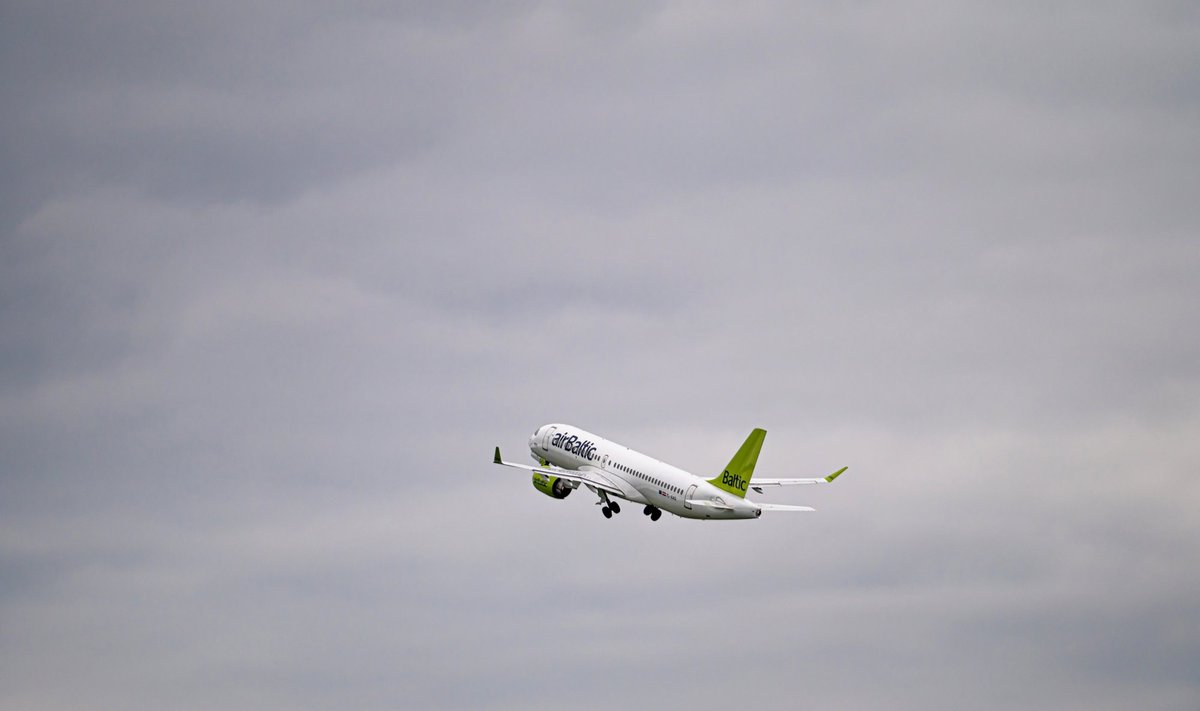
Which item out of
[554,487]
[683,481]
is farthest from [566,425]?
[683,481]

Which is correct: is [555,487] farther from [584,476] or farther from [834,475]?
[834,475]

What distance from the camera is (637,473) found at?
6161 inches

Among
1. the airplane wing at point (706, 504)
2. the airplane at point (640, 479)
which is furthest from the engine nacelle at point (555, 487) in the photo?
the airplane wing at point (706, 504)

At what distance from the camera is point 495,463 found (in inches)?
6363

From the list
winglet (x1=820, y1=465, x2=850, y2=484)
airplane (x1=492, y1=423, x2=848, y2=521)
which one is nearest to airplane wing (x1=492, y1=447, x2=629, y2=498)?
airplane (x1=492, y1=423, x2=848, y2=521)

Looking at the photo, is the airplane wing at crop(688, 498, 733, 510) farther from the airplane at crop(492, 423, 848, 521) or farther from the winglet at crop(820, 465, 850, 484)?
the winglet at crop(820, 465, 850, 484)

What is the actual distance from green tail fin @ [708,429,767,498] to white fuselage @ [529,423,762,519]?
72 centimetres

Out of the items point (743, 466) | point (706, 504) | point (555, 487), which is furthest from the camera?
point (555, 487)

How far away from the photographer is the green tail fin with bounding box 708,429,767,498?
14662cm

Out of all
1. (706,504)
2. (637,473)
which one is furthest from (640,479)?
(706,504)

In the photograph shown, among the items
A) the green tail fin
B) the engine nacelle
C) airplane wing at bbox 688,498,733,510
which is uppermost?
the engine nacelle

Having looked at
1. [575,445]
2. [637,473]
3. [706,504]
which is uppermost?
[575,445]

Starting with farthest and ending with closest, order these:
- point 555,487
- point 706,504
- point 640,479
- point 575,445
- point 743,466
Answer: point 575,445 < point 555,487 < point 640,479 < point 706,504 < point 743,466

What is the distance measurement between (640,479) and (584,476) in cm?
851
